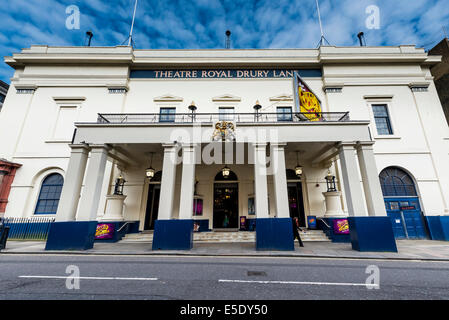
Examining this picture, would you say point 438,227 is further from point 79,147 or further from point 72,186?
point 79,147

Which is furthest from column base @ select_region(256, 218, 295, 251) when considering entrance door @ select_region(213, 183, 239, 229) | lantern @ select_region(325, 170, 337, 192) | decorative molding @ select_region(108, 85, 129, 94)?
decorative molding @ select_region(108, 85, 129, 94)

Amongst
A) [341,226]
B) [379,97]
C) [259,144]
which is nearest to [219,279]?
[259,144]

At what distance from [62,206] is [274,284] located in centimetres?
983

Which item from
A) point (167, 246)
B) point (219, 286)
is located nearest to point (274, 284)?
point (219, 286)

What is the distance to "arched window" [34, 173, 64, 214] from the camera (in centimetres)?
1254

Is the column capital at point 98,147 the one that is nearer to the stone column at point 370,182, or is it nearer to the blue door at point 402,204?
the stone column at point 370,182

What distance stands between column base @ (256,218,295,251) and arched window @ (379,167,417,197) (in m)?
8.93

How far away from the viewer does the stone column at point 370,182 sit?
8.62 m

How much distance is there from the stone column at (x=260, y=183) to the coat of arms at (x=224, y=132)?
1359 mm

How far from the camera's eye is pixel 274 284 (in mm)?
4586

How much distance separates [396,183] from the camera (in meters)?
12.8

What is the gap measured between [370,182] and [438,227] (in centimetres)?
741

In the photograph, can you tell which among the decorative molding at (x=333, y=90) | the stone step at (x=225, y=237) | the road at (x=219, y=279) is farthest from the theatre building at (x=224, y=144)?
the road at (x=219, y=279)

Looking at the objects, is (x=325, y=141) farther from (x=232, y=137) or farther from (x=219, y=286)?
(x=219, y=286)
